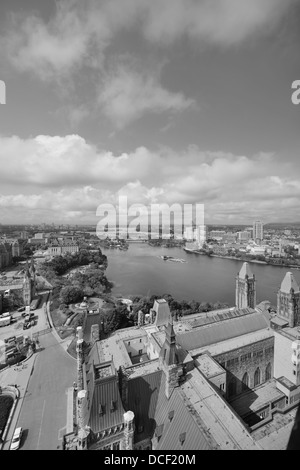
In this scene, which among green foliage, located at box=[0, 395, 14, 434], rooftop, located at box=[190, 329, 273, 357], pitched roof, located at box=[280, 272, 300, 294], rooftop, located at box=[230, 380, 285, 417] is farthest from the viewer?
pitched roof, located at box=[280, 272, 300, 294]

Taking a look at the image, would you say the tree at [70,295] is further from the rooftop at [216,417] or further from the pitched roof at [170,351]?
the rooftop at [216,417]

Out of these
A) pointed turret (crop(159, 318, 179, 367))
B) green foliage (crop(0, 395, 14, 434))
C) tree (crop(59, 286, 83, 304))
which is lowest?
green foliage (crop(0, 395, 14, 434))

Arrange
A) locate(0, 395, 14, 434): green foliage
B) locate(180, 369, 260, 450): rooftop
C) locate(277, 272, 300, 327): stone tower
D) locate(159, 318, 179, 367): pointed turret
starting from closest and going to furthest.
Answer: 1. locate(180, 369, 260, 450): rooftop
2. locate(159, 318, 179, 367): pointed turret
3. locate(0, 395, 14, 434): green foliage
4. locate(277, 272, 300, 327): stone tower

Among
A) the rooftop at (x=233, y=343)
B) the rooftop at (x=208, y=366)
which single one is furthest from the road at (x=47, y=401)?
the rooftop at (x=233, y=343)

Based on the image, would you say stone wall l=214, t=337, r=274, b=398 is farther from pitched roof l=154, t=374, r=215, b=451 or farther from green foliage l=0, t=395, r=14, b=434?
green foliage l=0, t=395, r=14, b=434

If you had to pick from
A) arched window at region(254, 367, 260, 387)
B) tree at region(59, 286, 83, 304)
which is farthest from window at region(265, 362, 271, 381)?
tree at region(59, 286, 83, 304)

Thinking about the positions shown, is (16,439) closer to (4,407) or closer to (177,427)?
(4,407)

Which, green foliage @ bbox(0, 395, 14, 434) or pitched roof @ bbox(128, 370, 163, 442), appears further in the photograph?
green foliage @ bbox(0, 395, 14, 434)
